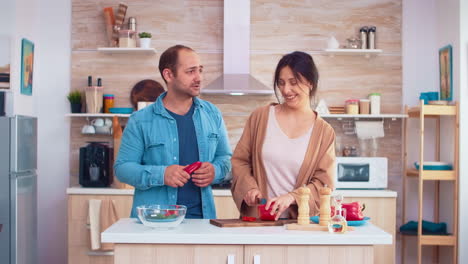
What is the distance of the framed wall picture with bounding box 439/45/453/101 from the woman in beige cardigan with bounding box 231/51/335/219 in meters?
2.57

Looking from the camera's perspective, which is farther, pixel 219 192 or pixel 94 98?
pixel 94 98

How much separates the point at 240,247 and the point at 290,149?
0.48m

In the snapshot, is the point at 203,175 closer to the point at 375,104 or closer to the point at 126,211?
the point at 126,211

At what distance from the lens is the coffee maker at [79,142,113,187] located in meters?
4.75

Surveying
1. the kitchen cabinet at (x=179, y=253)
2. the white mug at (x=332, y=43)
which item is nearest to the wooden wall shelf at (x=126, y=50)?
the white mug at (x=332, y=43)

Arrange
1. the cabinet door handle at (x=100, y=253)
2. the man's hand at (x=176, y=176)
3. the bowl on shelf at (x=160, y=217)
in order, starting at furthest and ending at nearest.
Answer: the cabinet door handle at (x=100, y=253)
the man's hand at (x=176, y=176)
the bowl on shelf at (x=160, y=217)

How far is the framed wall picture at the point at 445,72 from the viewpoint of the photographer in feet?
15.5

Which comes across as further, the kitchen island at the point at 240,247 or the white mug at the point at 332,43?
the white mug at the point at 332,43

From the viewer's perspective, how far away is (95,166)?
4.75 m

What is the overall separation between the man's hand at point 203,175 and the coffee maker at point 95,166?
234cm

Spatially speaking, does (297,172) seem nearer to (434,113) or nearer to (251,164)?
(251,164)

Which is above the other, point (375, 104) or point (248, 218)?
point (375, 104)

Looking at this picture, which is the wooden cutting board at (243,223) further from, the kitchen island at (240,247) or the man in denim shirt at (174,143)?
the man in denim shirt at (174,143)

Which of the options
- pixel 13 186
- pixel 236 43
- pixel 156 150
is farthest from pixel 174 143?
pixel 236 43
